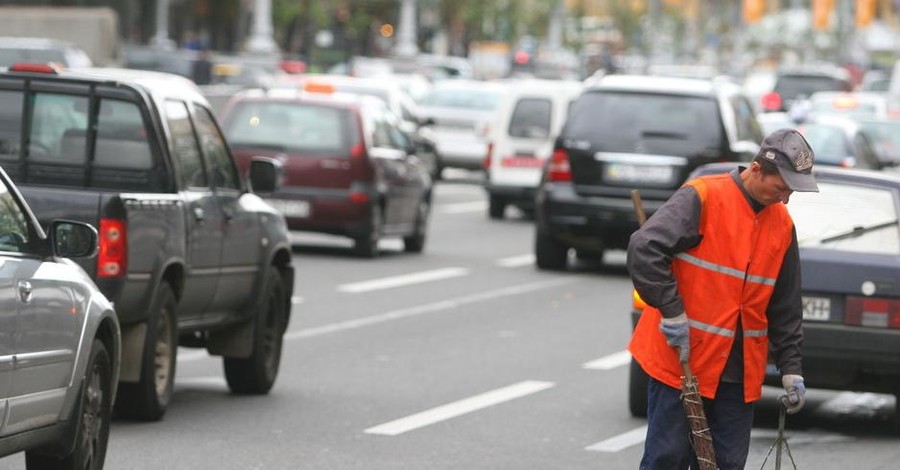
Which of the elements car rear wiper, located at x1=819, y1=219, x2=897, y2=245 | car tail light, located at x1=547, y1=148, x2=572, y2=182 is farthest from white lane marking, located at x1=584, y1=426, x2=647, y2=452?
car tail light, located at x1=547, y1=148, x2=572, y2=182

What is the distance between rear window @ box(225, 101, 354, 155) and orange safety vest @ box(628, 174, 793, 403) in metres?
16.1

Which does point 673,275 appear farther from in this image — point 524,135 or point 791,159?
point 524,135

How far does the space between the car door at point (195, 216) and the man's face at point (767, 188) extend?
4.75 m

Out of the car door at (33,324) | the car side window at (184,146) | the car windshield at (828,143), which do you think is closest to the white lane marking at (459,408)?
the car side window at (184,146)

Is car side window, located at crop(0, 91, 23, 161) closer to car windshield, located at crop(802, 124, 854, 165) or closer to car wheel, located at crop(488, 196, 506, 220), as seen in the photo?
car windshield, located at crop(802, 124, 854, 165)

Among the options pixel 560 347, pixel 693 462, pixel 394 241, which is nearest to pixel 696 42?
pixel 394 241

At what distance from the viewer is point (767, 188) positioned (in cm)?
713

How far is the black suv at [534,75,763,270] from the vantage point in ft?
70.3

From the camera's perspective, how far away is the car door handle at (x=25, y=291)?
786 centimetres

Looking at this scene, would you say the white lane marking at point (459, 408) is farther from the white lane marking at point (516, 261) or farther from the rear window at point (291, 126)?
the white lane marking at point (516, 261)

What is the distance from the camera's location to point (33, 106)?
11312 mm

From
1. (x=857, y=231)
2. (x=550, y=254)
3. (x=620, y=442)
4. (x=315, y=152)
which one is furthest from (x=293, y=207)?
(x=620, y=442)

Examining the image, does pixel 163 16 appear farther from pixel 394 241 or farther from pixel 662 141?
pixel 662 141

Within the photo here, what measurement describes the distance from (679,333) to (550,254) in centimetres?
1585
